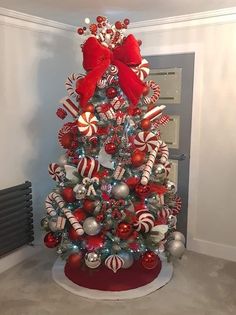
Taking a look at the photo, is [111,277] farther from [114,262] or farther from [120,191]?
[120,191]

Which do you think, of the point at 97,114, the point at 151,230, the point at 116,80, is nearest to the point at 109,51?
the point at 116,80

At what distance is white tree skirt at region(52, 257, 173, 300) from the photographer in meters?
2.59

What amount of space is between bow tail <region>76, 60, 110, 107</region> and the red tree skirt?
1.32 metres

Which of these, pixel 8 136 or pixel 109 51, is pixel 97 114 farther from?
pixel 8 136

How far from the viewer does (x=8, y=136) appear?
2992 mm

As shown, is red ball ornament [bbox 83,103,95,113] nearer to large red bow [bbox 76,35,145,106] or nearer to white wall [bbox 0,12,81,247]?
large red bow [bbox 76,35,145,106]

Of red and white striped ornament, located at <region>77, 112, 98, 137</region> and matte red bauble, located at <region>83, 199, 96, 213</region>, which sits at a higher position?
red and white striped ornament, located at <region>77, 112, 98, 137</region>

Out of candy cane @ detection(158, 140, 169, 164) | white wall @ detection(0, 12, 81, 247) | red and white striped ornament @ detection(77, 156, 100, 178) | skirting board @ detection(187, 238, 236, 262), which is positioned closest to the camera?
red and white striped ornament @ detection(77, 156, 100, 178)

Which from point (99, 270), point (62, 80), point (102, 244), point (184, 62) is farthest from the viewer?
point (62, 80)

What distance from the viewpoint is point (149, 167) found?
8.45ft

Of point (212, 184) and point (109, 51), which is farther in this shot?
point (212, 184)

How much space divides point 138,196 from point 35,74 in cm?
149

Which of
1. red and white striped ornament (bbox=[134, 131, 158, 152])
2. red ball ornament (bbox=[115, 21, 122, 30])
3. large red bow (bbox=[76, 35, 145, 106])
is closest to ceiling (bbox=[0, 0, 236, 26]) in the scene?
red ball ornament (bbox=[115, 21, 122, 30])

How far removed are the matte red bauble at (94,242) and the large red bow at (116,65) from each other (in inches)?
38.8
